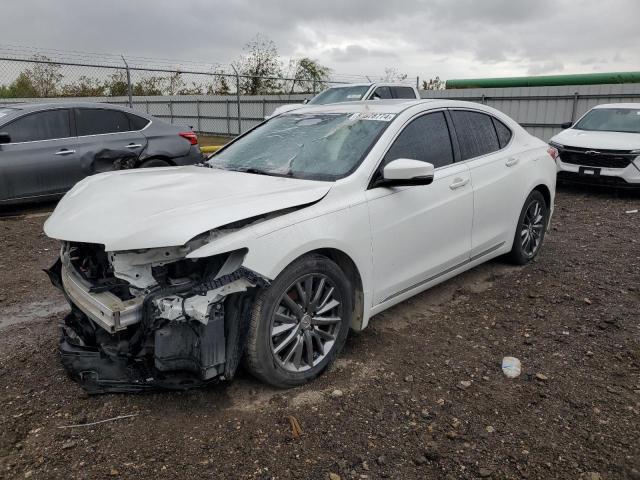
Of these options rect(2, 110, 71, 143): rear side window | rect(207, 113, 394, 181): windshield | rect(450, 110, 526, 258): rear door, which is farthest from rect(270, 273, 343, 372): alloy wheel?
rect(2, 110, 71, 143): rear side window

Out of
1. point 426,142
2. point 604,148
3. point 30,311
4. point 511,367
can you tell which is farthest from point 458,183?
point 604,148

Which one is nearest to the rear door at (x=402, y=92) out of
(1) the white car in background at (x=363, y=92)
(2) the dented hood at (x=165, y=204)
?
(1) the white car in background at (x=363, y=92)

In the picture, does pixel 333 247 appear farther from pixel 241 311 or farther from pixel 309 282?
pixel 241 311

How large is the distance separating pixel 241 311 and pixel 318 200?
0.82 meters

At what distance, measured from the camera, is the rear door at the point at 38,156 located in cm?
698

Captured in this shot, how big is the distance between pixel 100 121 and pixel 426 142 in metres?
5.72

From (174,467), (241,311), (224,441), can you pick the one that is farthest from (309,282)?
(174,467)

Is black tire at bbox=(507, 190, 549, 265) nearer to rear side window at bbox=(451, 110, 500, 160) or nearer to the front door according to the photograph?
rear side window at bbox=(451, 110, 500, 160)

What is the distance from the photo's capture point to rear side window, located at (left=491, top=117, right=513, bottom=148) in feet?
16.1

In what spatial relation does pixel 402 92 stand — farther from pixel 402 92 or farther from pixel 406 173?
pixel 406 173

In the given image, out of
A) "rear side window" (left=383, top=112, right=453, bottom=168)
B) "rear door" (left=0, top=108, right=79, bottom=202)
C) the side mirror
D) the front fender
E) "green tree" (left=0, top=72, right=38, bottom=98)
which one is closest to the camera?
the front fender

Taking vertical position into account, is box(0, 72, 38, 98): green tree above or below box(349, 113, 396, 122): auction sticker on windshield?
above

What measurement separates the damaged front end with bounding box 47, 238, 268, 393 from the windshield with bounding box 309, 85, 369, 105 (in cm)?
987

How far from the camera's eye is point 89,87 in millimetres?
20250
